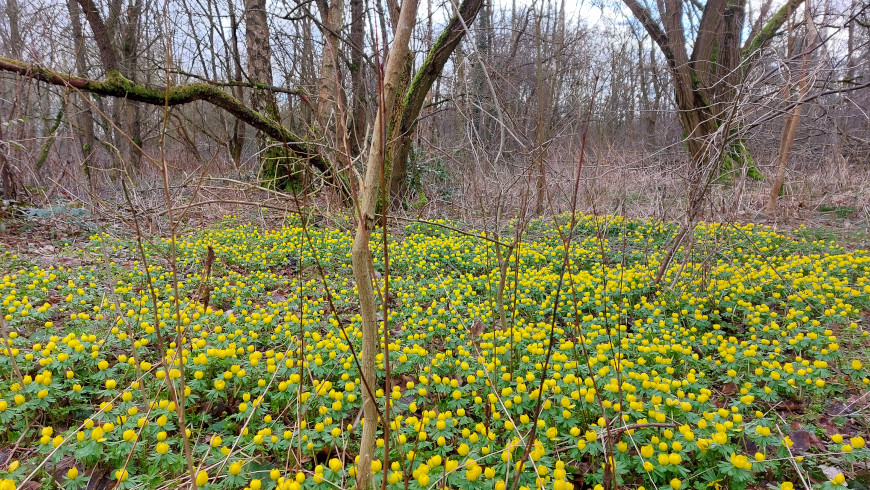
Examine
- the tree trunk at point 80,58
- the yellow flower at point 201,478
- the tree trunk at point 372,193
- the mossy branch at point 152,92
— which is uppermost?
the tree trunk at point 80,58

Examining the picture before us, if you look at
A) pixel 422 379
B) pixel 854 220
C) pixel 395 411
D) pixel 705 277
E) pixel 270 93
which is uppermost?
pixel 270 93

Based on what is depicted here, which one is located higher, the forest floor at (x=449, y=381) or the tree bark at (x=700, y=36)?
the tree bark at (x=700, y=36)

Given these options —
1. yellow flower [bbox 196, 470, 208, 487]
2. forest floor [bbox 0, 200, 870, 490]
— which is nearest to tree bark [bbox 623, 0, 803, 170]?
forest floor [bbox 0, 200, 870, 490]

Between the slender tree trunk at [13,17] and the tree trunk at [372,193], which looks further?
the slender tree trunk at [13,17]

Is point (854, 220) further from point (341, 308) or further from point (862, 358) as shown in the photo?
point (341, 308)

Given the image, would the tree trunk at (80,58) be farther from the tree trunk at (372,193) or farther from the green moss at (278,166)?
the tree trunk at (372,193)

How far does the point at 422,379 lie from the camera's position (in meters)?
2.63

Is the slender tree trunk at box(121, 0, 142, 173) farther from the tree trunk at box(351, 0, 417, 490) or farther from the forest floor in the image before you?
the tree trunk at box(351, 0, 417, 490)

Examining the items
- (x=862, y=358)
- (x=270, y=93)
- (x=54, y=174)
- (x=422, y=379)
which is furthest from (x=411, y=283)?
(x=54, y=174)

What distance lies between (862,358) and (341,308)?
4414 mm

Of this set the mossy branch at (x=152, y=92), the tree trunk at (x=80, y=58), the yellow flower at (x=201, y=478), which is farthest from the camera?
the tree trunk at (x=80, y=58)

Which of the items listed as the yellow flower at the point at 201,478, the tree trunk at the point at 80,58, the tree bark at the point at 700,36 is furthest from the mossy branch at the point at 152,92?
the tree bark at the point at 700,36

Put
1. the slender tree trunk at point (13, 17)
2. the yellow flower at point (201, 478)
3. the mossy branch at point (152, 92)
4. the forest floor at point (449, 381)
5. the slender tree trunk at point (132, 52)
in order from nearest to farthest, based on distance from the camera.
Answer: the yellow flower at point (201, 478) → the forest floor at point (449, 381) → the mossy branch at point (152, 92) → the slender tree trunk at point (13, 17) → the slender tree trunk at point (132, 52)

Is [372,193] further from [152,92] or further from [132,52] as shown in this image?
[132,52]
